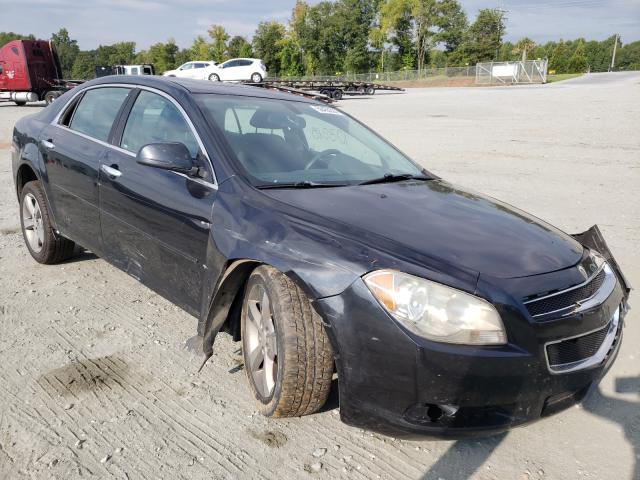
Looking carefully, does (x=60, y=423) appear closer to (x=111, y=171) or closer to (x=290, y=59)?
(x=111, y=171)

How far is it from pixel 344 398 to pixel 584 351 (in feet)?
3.35

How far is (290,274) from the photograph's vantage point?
92.5 inches

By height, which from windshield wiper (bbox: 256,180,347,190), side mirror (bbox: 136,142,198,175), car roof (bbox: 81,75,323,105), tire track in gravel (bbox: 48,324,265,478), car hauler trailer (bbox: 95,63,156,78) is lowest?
tire track in gravel (bbox: 48,324,265,478)

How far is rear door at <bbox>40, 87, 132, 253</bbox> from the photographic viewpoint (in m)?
3.77

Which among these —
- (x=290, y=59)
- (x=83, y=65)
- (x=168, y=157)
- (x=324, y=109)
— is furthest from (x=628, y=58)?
(x=168, y=157)

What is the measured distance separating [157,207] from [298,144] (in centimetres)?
94

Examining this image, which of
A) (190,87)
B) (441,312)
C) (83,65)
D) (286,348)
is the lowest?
(83,65)

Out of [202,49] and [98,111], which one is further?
[202,49]

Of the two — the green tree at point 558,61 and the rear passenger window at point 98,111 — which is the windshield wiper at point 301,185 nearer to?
the rear passenger window at point 98,111

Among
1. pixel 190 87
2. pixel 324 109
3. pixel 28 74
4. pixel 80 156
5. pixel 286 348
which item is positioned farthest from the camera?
pixel 28 74

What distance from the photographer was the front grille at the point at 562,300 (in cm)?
216

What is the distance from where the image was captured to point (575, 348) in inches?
88.8

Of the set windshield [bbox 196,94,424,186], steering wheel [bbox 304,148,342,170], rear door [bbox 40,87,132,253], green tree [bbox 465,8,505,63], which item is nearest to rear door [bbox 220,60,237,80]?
rear door [bbox 40,87,132,253]

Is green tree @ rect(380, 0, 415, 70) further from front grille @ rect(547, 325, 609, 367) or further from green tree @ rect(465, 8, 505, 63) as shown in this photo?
front grille @ rect(547, 325, 609, 367)
